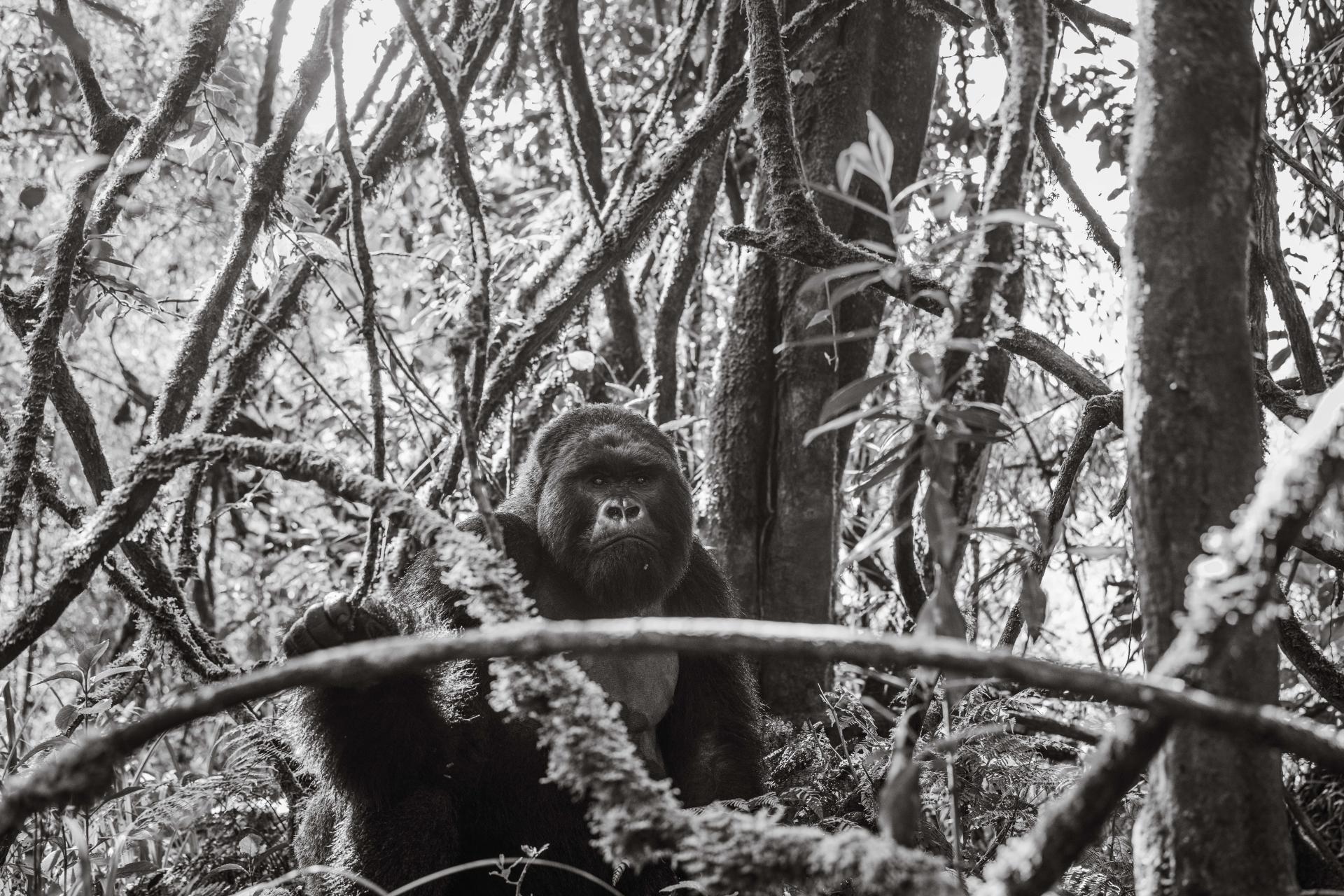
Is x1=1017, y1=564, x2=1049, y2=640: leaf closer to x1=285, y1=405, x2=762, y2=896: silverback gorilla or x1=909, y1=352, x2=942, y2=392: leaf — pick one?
x1=909, y1=352, x2=942, y2=392: leaf

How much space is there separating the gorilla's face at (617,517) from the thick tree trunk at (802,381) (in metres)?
0.52

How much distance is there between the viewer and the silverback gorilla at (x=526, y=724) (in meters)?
2.88

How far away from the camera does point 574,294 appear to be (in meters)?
3.76

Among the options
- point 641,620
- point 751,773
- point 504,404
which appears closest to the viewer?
point 641,620

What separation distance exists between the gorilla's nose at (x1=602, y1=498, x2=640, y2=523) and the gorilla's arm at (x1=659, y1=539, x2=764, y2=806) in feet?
1.46

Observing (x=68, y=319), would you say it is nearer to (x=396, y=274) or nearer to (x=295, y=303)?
(x=295, y=303)

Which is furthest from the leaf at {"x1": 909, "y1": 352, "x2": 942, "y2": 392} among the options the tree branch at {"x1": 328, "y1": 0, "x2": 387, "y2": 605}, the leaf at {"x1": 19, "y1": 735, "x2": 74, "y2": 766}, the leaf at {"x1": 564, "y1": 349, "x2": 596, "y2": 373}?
the leaf at {"x1": 564, "y1": 349, "x2": 596, "y2": 373}

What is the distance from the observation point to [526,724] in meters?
3.23

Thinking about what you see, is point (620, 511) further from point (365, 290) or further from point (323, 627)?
point (365, 290)

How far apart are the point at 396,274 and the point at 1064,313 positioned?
167 inches

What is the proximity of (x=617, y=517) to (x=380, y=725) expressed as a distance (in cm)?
101

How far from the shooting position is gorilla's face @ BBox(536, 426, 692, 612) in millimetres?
3488

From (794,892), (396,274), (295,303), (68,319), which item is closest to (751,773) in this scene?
(794,892)

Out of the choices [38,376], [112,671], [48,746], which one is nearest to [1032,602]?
[38,376]
